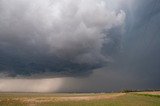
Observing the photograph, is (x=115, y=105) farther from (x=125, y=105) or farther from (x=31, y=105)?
(x=31, y=105)

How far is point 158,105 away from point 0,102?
41.5 meters

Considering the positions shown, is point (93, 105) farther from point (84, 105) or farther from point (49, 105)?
point (49, 105)

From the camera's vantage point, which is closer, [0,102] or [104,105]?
[104,105]

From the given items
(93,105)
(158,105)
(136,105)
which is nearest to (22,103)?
(93,105)

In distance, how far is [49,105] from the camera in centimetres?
7206

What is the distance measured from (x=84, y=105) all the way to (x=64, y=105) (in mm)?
5062

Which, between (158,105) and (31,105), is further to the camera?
(31,105)

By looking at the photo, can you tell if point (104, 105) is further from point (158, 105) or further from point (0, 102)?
point (0, 102)

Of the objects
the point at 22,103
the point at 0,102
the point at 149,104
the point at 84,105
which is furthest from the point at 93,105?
the point at 0,102

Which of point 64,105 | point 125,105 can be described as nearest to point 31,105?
point 64,105

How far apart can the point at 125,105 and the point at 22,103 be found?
27.5 metres

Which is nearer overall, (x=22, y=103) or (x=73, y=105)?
(x=73, y=105)

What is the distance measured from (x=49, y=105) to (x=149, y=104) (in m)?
25.1

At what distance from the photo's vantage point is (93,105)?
71.6 meters
